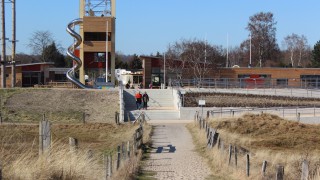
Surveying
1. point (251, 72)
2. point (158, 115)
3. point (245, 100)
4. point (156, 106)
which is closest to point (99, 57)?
point (251, 72)

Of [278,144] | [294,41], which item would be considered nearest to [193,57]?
[278,144]

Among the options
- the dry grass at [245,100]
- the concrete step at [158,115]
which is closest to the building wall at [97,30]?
the dry grass at [245,100]

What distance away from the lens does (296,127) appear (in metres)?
39.6

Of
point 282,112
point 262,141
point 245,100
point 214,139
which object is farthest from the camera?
point 245,100

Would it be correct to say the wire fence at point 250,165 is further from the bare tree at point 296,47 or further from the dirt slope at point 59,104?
the bare tree at point 296,47

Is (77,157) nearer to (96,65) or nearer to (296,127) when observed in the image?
(296,127)

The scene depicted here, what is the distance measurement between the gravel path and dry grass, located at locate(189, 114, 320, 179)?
53cm

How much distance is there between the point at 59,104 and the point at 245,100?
18243 mm

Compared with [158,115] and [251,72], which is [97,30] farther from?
[158,115]

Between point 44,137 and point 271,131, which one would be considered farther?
point 271,131

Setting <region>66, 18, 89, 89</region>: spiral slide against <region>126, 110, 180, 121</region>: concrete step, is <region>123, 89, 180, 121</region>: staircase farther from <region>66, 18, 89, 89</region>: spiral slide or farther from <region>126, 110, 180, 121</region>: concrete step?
<region>66, 18, 89, 89</region>: spiral slide

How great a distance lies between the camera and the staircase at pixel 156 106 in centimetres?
4606

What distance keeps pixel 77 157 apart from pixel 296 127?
30668mm

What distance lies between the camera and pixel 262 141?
33000 millimetres
